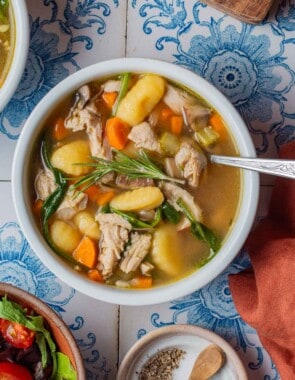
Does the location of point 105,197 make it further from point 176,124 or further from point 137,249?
point 176,124

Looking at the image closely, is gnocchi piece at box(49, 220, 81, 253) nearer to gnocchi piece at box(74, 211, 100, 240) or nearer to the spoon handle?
gnocchi piece at box(74, 211, 100, 240)

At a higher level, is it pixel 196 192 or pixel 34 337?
pixel 196 192

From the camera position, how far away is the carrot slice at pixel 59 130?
221cm

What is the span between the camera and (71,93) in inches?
86.4

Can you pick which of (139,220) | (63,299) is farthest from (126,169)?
(63,299)

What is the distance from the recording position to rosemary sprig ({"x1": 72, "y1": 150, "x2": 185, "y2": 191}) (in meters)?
2.15

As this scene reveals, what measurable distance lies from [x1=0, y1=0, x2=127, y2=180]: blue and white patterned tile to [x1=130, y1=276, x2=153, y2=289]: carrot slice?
1.64ft

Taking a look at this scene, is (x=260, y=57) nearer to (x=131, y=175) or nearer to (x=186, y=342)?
(x=131, y=175)

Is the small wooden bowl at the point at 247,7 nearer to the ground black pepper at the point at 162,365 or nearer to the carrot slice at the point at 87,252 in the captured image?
the carrot slice at the point at 87,252

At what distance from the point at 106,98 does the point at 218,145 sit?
0.30 m

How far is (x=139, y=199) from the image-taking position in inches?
85.3

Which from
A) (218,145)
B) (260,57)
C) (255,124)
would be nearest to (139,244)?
(218,145)

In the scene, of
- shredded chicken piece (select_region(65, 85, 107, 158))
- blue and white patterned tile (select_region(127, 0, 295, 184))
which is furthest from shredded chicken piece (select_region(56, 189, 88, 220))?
blue and white patterned tile (select_region(127, 0, 295, 184))

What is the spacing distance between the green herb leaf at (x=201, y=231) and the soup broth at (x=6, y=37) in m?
0.58
